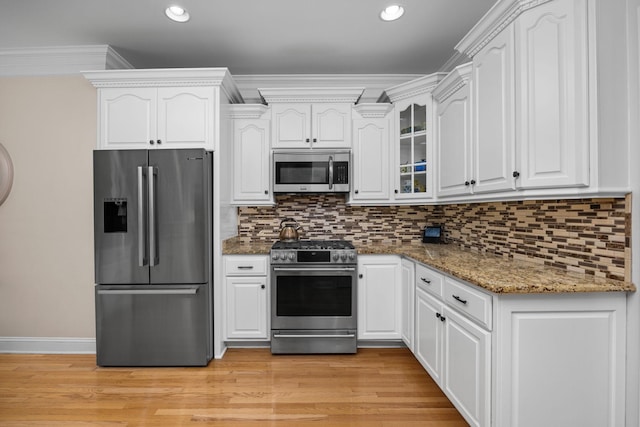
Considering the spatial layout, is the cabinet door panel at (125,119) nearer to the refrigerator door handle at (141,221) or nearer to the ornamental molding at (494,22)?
the refrigerator door handle at (141,221)

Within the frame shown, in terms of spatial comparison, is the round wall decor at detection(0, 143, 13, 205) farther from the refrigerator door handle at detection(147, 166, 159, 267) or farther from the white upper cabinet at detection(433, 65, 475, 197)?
the white upper cabinet at detection(433, 65, 475, 197)

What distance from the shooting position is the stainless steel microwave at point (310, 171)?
3.07 meters

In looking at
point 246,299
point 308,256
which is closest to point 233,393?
point 246,299

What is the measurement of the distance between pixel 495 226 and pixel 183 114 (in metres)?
2.71

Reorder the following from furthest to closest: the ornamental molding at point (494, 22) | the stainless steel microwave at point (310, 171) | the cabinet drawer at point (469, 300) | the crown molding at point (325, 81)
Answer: the crown molding at point (325, 81) → the stainless steel microwave at point (310, 171) → the ornamental molding at point (494, 22) → the cabinet drawer at point (469, 300)

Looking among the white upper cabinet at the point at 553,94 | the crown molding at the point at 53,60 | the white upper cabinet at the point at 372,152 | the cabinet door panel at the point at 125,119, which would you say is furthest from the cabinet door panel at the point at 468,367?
the crown molding at the point at 53,60

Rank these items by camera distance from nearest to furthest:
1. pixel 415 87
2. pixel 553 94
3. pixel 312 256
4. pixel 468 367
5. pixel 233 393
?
pixel 553 94
pixel 468 367
pixel 233 393
pixel 312 256
pixel 415 87

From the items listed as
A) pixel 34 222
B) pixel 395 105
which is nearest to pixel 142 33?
pixel 34 222

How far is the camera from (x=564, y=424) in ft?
4.79

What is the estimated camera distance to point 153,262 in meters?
2.54

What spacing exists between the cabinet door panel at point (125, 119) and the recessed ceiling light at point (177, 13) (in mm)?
718

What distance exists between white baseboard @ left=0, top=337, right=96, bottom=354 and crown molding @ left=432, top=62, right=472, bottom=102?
3.67 meters

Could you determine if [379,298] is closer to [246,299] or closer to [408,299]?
[408,299]

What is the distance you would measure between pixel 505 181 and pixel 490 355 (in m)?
0.96
